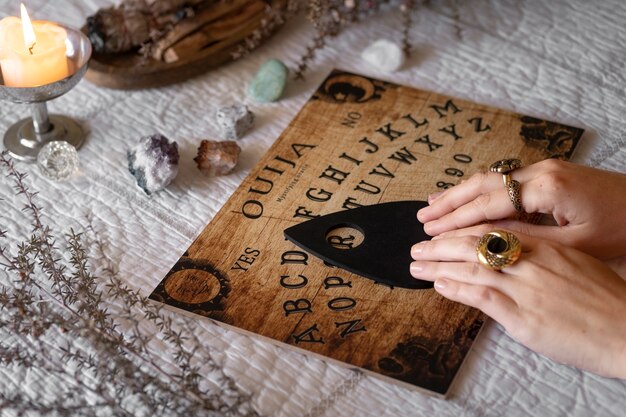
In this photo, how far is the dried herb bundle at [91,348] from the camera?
81cm

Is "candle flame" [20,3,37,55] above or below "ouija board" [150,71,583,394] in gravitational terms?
above

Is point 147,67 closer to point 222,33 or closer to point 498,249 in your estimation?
point 222,33

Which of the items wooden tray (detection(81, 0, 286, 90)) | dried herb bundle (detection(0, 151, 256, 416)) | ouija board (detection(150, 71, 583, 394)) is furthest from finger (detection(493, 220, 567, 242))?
wooden tray (detection(81, 0, 286, 90))

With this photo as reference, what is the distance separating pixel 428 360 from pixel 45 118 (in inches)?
24.5

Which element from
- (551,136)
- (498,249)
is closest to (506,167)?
(498,249)

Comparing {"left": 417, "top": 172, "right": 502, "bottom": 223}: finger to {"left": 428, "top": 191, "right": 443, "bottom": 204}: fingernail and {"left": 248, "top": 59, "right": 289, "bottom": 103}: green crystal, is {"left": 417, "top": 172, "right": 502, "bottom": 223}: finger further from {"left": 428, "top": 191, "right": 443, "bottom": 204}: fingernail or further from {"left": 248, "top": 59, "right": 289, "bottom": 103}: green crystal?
{"left": 248, "top": 59, "right": 289, "bottom": 103}: green crystal

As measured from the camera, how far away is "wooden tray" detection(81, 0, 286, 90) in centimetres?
123

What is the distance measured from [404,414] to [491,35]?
2.43 ft

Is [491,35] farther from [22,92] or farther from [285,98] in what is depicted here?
[22,92]

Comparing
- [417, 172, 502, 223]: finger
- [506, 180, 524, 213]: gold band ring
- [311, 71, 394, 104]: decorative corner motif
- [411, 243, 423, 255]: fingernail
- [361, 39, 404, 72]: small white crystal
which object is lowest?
[311, 71, 394, 104]: decorative corner motif

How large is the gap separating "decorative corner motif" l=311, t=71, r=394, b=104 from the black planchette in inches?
10.0

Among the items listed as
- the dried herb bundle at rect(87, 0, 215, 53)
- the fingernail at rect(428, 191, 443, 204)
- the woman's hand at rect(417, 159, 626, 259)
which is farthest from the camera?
the dried herb bundle at rect(87, 0, 215, 53)

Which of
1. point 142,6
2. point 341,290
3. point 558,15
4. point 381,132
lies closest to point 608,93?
point 558,15

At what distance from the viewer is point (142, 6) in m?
1.26
